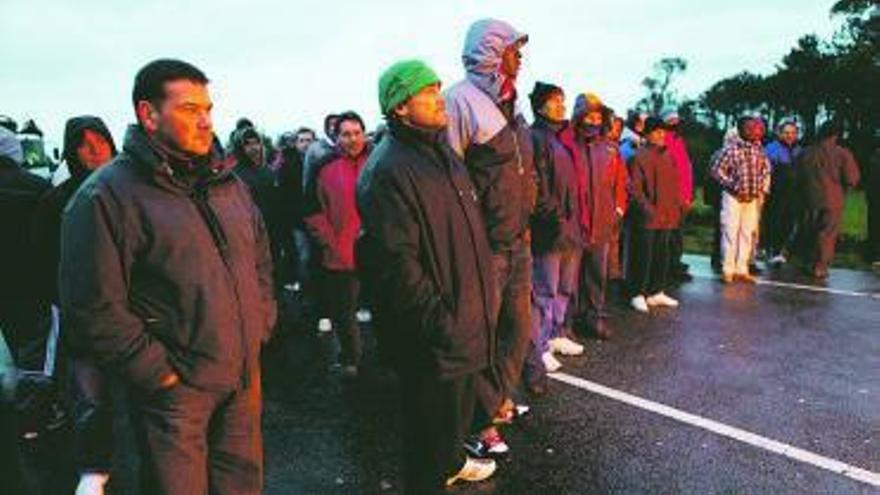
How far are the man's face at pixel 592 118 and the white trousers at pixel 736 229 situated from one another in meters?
3.56

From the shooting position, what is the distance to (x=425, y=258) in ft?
13.2

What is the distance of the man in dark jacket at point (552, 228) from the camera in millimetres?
6469

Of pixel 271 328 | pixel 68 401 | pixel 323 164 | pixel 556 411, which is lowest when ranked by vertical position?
pixel 556 411

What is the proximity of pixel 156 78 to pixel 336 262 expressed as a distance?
391 centimetres

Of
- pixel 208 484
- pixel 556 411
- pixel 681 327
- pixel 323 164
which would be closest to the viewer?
pixel 208 484

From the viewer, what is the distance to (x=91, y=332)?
122 inches

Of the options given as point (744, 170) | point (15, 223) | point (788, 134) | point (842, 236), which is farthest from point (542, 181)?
point (842, 236)

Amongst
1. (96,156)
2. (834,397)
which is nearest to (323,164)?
(96,156)

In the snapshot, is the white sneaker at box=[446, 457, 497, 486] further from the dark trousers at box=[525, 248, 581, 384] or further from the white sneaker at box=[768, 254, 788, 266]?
the white sneaker at box=[768, 254, 788, 266]

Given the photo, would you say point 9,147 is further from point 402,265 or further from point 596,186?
point 596,186

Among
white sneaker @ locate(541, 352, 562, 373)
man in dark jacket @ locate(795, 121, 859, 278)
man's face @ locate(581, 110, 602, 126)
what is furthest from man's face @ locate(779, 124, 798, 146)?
white sneaker @ locate(541, 352, 562, 373)

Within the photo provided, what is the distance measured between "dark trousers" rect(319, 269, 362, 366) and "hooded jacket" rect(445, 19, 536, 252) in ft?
7.12

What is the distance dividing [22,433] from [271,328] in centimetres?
185

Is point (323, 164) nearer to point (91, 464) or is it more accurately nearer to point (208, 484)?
point (91, 464)
